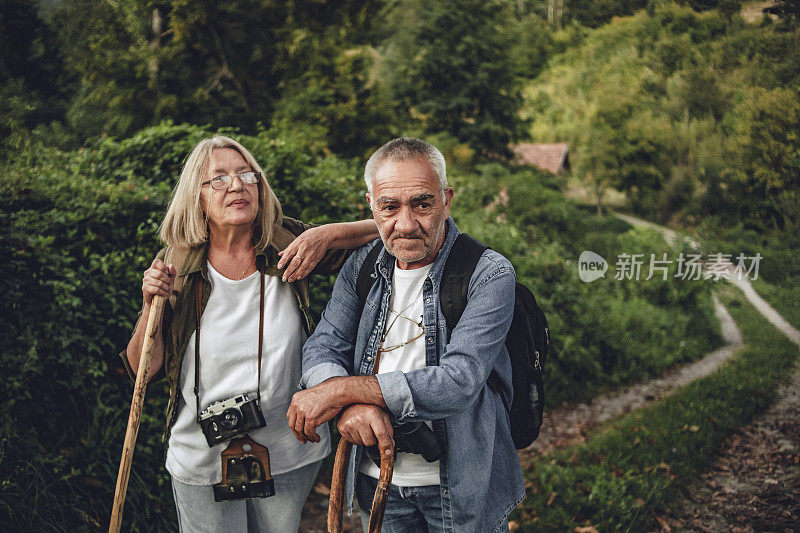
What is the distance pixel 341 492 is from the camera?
5.16ft

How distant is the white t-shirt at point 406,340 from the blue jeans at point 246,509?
424mm

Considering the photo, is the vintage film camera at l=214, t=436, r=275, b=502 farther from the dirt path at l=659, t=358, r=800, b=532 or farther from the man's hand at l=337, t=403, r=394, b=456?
the dirt path at l=659, t=358, r=800, b=532

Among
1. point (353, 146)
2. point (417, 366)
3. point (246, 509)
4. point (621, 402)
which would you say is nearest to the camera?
point (417, 366)

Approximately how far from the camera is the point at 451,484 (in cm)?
A: 176

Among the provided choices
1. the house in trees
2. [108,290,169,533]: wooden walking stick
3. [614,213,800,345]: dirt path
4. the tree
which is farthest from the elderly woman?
the tree

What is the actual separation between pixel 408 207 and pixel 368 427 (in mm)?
682

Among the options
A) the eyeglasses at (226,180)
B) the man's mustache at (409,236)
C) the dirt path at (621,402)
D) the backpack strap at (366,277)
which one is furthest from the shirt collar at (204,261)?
the dirt path at (621,402)

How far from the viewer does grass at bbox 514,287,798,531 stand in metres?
3.70

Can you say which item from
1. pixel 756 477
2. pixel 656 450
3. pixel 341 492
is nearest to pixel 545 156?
pixel 656 450

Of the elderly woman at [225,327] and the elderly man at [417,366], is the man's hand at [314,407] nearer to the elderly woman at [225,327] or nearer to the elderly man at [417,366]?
the elderly man at [417,366]

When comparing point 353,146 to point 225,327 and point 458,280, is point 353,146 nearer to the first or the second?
point 225,327

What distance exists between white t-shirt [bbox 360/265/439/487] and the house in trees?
538 centimetres

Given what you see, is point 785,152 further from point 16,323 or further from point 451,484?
point 16,323

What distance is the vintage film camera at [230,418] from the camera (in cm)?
191
